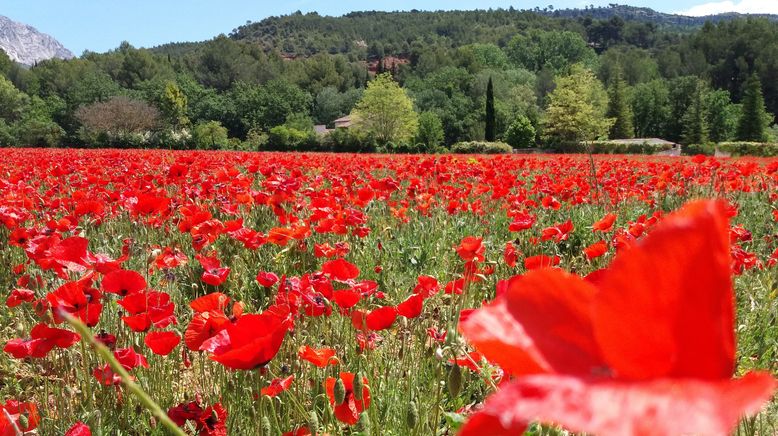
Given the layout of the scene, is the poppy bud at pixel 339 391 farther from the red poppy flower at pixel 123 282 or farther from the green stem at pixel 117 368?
the green stem at pixel 117 368

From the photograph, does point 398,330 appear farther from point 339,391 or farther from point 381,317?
point 339,391

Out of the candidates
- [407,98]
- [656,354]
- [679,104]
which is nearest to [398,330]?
[656,354]

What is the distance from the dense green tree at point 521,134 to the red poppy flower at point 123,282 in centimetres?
6151

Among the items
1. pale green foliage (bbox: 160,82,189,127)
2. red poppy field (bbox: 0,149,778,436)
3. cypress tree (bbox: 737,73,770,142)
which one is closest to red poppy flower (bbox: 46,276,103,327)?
red poppy field (bbox: 0,149,778,436)

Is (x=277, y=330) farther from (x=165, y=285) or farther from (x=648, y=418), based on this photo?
(x=165, y=285)

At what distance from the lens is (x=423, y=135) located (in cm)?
5862

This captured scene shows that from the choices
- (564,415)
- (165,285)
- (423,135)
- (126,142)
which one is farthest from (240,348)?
(423,135)

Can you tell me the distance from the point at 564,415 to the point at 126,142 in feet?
140

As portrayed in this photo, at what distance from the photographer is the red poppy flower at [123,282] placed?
1.57m

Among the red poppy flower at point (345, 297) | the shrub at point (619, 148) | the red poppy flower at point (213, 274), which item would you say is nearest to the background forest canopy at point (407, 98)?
the shrub at point (619, 148)

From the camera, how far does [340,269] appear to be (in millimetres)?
1784

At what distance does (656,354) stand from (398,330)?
6.50 ft

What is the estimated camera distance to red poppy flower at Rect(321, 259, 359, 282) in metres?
1.76

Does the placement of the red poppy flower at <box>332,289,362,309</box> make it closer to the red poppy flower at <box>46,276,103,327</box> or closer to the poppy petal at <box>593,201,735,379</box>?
the red poppy flower at <box>46,276,103,327</box>
